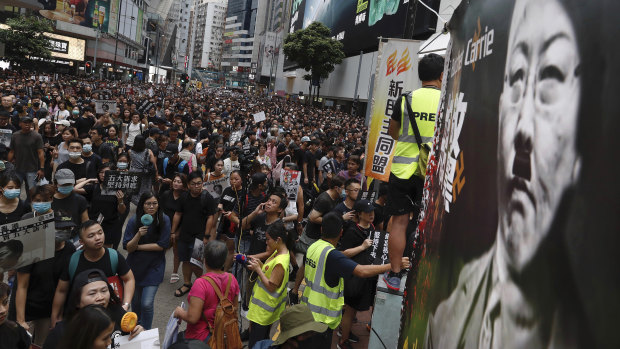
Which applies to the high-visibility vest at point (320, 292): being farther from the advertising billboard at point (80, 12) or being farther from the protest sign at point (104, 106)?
the advertising billboard at point (80, 12)

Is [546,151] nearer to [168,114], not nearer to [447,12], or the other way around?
[168,114]

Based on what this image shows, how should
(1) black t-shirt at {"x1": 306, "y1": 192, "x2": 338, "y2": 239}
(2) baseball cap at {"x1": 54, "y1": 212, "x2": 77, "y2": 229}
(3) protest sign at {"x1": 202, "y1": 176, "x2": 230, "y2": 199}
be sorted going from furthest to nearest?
(3) protest sign at {"x1": 202, "y1": 176, "x2": 230, "y2": 199}, (1) black t-shirt at {"x1": 306, "y1": 192, "x2": 338, "y2": 239}, (2) baseball cap at {"x1": 54, "y1": 212, "x2": 77, "y2": 229}

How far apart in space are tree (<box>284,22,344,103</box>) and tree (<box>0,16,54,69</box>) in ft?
78.7

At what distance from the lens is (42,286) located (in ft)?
14.7

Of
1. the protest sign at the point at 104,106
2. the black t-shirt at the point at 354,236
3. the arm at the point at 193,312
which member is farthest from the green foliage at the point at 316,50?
the arm at the point at 193,312

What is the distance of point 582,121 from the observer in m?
0.87

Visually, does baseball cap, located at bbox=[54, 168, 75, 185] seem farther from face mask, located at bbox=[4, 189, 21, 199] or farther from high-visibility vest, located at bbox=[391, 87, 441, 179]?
high-visibility vest, located at bbox=[391, 87, 441, 179]

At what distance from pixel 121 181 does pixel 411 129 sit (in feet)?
15.3

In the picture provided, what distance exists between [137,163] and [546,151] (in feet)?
28.6

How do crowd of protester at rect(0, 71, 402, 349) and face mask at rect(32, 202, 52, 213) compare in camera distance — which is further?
face mask at rect(32, 202, 52, 213)

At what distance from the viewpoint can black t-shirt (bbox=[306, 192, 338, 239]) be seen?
254 inches

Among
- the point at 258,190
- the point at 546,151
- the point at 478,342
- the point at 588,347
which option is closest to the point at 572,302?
the point at 588,347

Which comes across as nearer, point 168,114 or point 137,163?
point 137,163

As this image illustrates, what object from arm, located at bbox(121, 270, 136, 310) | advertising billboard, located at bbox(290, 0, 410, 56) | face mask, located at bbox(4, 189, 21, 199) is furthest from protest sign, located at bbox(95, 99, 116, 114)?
advertising billboard, located at bbox(290, 0, 410, 56)
